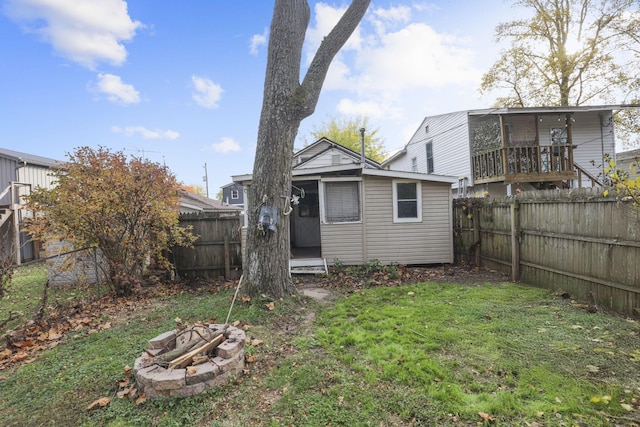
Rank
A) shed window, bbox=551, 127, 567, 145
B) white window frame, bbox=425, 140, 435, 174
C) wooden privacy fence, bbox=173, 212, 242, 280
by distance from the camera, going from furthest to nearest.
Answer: white window frame, bbox=425, 140, 435, 174
shed window, bbox=551, 127, 567, 145
wooden privacy fence, bbox=173, 212, 242, 280

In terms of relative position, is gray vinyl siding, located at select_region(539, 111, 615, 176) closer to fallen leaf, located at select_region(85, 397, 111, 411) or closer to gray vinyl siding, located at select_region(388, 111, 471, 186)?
gray vinyl siding, located at select_region(388, 111, 471, 186)

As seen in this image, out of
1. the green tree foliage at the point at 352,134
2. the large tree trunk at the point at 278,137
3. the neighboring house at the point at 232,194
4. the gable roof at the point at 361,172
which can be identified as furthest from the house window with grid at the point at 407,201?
the neighboring house at the point at 232,194

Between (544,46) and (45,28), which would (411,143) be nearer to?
(544,46)

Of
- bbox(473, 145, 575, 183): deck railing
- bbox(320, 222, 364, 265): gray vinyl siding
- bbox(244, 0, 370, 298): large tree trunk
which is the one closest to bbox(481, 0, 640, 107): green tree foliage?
bbox(473, 145, 575, 183): deck railing

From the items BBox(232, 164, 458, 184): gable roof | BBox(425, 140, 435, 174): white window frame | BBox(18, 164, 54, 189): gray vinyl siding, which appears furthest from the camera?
BBox(425, 140, 435, 174): white window frame

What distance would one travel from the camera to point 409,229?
28.3 ft

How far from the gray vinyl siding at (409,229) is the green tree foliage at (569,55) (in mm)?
13360

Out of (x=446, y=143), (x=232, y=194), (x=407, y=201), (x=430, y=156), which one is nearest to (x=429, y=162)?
(x=430, y=156)

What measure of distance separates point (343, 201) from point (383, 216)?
1212 millimetres

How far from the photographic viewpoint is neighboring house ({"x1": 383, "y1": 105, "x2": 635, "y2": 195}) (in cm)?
1114

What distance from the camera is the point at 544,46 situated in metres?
16.5

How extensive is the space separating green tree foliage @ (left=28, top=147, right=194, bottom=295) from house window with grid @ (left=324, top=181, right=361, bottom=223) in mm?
4007

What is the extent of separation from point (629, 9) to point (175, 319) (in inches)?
901

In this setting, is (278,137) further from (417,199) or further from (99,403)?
(417,199)
